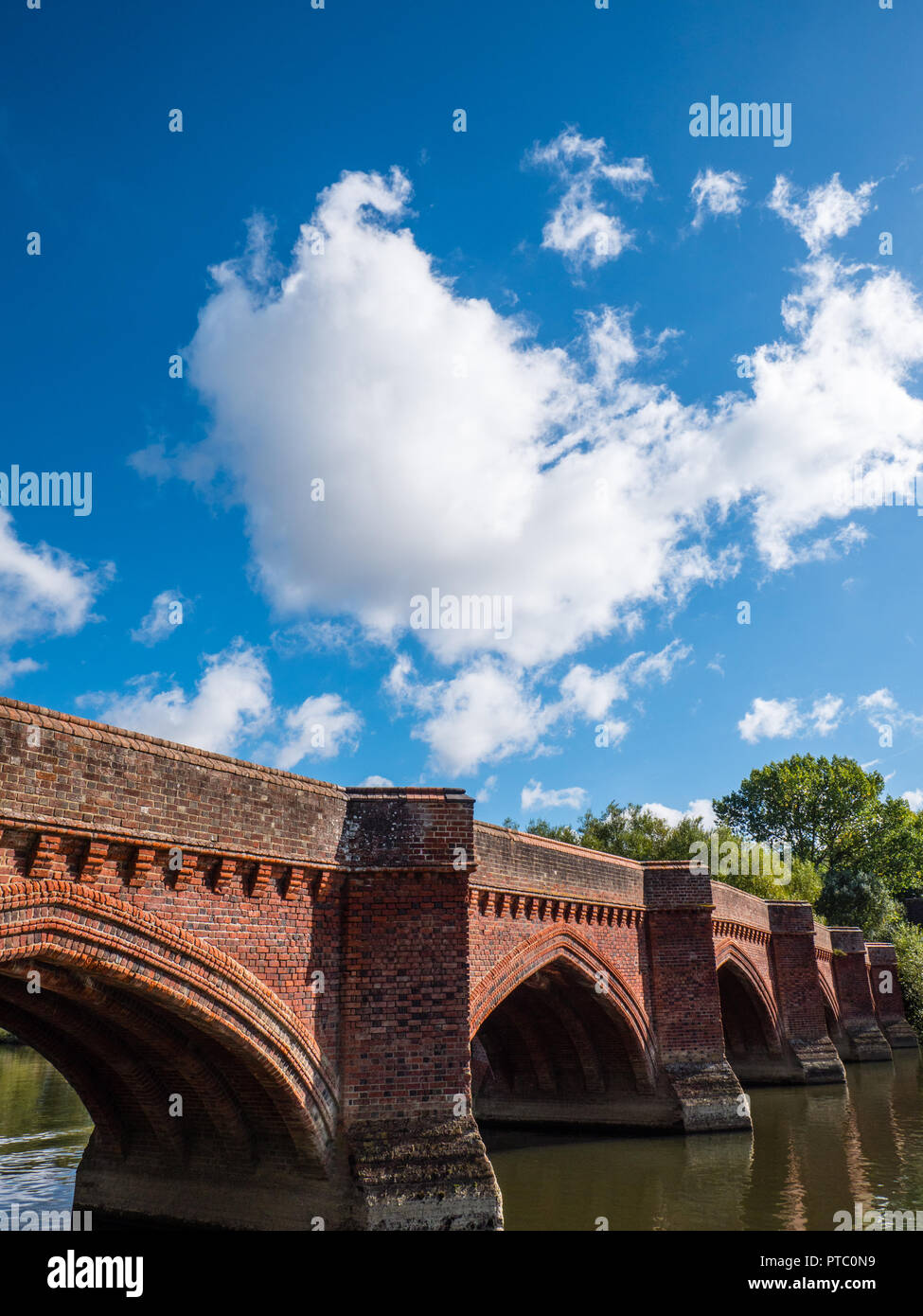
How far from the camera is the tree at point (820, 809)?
162 ft

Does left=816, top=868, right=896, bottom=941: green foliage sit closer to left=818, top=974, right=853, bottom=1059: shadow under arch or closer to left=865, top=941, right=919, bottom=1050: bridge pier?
left=865, top=941, right=919, bottom=1050: bridge pier

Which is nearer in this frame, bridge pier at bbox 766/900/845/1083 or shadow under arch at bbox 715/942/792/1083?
shadow under arch at bbox 715/942/792/1083

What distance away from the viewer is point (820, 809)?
164 feet

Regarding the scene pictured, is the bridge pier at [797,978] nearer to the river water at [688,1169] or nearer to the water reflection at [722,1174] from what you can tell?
the river water at [688,1169]

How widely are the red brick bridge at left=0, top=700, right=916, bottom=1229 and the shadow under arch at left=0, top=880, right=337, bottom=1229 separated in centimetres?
2

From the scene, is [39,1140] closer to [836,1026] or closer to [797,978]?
[797,978]

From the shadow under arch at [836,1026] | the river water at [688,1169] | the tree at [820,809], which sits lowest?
the shadow under arch at [836,1026]

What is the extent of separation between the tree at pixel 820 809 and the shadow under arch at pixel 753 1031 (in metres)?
24.1

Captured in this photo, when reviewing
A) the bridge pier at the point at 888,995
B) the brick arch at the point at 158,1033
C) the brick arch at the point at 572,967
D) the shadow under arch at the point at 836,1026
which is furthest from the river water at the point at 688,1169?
the bridge pier at the point at 888,995

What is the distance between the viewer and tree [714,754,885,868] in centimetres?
4950

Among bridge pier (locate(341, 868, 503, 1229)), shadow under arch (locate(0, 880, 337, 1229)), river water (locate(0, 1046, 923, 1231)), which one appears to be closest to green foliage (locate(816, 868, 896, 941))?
river water (locate(0, 1046, 923, 1231))

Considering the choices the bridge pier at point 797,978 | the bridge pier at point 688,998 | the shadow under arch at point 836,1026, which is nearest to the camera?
the bridge pier at point 688,998
